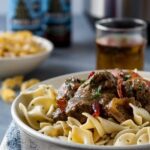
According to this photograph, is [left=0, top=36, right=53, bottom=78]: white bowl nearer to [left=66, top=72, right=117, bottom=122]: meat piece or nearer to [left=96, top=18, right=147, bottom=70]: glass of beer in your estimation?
[left=96, top=18, right=147, bottom=70]: glass of beer

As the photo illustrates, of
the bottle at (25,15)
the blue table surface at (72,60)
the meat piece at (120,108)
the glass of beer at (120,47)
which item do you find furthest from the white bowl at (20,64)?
the meat piece at (120,108)

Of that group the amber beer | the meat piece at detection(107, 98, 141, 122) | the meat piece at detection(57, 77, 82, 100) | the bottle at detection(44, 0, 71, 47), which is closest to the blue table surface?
Result: the bottle at detection(44, 0, 71, 47)

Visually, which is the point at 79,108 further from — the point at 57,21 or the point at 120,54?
the point at 57,21

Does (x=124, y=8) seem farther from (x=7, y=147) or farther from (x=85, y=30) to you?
(x=7, y=147)

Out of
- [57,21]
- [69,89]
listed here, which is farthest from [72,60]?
[69,89]

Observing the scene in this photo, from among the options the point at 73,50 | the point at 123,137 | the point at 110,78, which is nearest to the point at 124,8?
the point at 73,50

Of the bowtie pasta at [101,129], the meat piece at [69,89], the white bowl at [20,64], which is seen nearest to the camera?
the bowtie pasta at [101,129]

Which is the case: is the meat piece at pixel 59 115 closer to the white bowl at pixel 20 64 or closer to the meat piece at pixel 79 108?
the meat piece at pixel 79 108

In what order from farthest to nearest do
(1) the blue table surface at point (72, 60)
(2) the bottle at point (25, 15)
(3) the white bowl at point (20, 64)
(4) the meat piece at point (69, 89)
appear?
(2) the bottle at point (25, 15)
(1) the blue table surface at point (72, 60)
(3) the white bowl at point (20, 64)
(4) the meat piece at point (69, 89)

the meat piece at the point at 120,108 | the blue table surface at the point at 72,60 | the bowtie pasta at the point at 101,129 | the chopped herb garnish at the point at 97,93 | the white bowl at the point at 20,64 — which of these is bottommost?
the blue table surface at the point at 72,60
